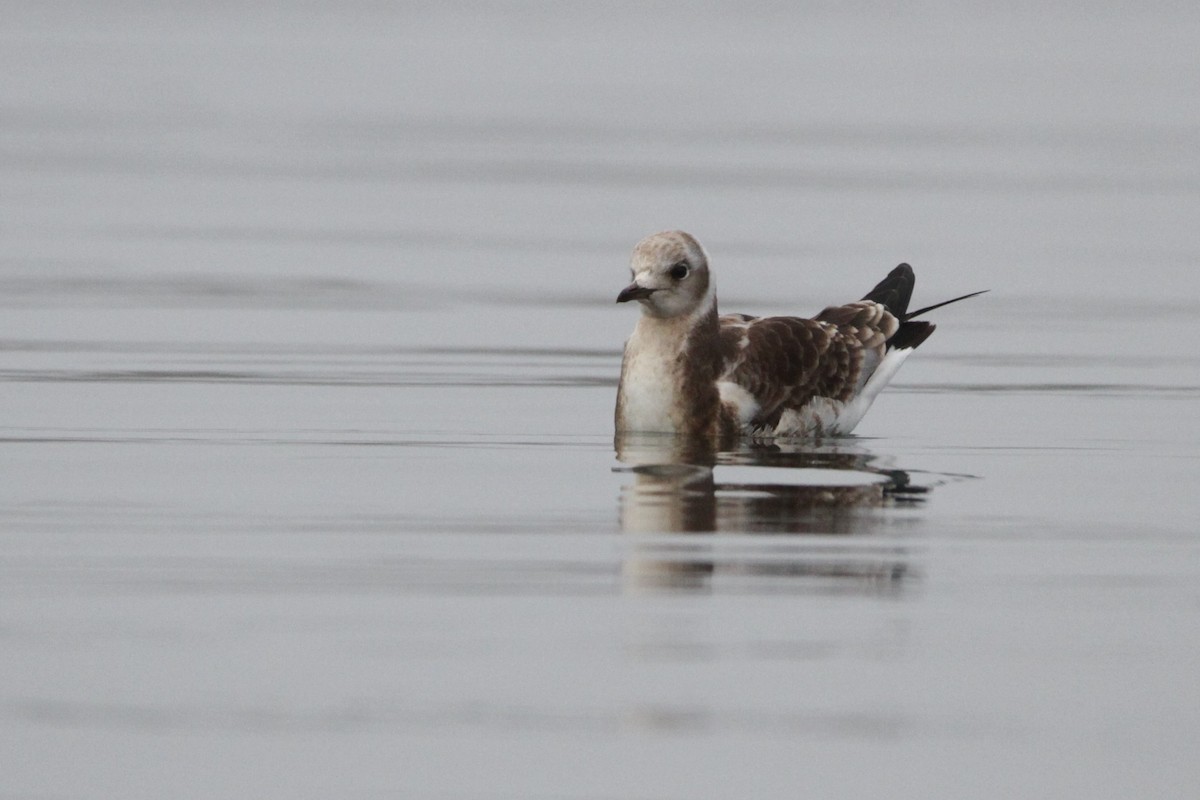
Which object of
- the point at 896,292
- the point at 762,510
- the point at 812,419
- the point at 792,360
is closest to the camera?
the point at 762,510

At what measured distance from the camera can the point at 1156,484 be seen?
12.1m

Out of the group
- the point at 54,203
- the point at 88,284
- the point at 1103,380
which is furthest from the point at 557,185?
the point at 1103,380

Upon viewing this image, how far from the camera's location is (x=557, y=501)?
37.3 ft

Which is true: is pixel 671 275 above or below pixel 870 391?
above

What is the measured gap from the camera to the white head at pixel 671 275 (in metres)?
13.8

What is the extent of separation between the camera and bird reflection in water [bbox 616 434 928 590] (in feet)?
32.2

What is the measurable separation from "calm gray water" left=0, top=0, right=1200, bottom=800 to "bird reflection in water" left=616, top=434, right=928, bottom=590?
37mm

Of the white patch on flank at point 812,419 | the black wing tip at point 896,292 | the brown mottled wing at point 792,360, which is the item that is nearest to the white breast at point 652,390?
the brown mottled wing at point 792,360

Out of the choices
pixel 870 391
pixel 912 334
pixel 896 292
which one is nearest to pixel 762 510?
pixel 870 391

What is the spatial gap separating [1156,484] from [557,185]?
18.8 meters

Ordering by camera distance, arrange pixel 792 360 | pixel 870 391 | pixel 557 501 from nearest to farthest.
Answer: pixel 557 501 < pixel 792 360 < pixel 870 391

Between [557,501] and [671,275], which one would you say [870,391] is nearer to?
[671,275]

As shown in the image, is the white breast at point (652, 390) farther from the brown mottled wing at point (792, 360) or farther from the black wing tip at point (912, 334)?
the black wing tip at point (912, 334)

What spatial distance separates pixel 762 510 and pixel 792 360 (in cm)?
304
